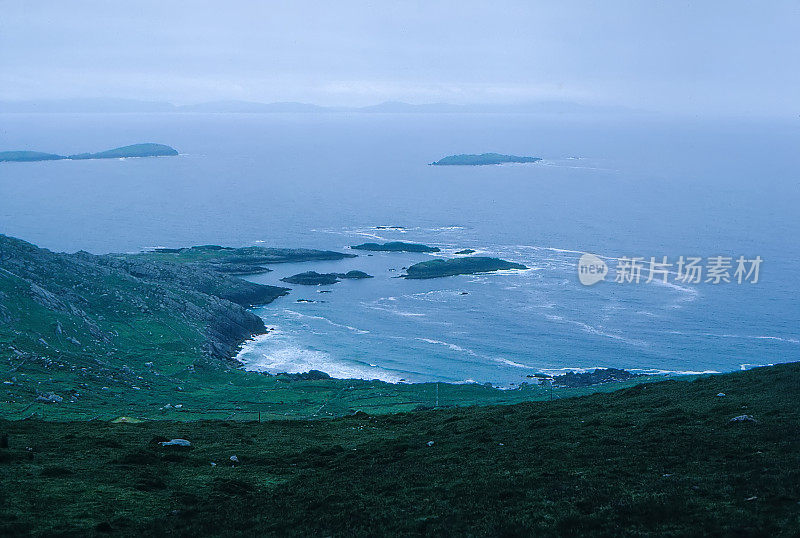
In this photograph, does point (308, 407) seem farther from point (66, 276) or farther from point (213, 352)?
point (66, 276)

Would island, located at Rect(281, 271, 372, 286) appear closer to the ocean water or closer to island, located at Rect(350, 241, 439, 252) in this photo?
the ocean water

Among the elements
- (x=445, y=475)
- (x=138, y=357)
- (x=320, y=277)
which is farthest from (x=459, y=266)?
(x=445, y=475)

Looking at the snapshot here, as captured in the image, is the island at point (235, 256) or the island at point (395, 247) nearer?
the island at point (235, 256)

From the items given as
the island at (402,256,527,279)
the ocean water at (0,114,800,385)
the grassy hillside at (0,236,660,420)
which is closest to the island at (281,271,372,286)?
the ocean water at (0,114,800,385)

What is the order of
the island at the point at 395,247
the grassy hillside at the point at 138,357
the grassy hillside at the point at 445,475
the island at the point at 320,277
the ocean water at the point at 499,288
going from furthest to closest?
the island at the point at 395,247
the island at the point at 320,277
the ocean water at the point at 499,288
the grassy hillside at the point at 138,357
the grassy hillside at the point at 445,475

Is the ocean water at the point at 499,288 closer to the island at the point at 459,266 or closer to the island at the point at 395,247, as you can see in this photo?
the island at the point at 459,266

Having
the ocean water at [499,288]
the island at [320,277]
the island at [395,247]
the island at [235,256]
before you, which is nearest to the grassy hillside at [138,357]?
the ocean water at [499,288]
